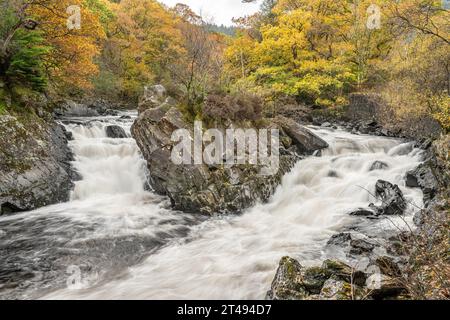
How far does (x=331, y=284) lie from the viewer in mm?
4523

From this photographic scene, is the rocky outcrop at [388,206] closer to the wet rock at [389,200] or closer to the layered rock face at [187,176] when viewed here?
the wet rock at [389,200]

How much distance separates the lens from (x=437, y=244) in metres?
5.47

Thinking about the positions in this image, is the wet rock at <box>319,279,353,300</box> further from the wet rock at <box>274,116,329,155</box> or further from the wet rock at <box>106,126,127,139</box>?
the wet rock at <box>106,126,127,139</box>

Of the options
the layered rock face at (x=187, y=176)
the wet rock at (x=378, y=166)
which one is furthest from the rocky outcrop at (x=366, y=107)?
the layered rock face at (x=187, y=176)

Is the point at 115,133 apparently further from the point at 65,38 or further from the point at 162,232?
the point at 162,232

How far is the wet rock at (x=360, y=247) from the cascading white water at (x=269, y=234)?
0.64 m

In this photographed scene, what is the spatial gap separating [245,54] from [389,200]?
1596cm

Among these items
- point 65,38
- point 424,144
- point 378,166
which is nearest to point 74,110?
point 65,38

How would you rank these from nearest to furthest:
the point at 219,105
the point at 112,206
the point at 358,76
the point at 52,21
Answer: the point at 112,206
the point at 219,105
the point at 52,21
the point at 358,76

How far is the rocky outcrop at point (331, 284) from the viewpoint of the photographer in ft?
14.1

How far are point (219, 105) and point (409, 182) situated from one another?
23.2ft

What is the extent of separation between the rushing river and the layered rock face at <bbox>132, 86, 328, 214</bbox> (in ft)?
1.38

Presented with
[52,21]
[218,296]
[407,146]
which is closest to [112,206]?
[218,296]
